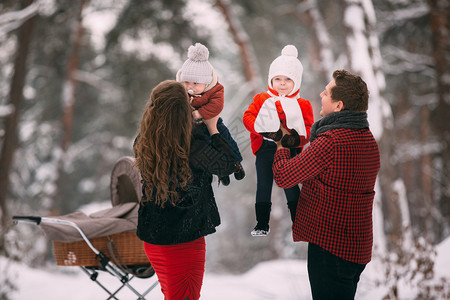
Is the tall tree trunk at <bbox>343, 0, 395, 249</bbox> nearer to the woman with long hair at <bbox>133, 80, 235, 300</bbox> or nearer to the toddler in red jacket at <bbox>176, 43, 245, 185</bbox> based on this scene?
the toddler in red jacket at <bbox>176, 43, 245, 185</bbox>

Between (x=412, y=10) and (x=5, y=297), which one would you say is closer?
(x=5, y=297)

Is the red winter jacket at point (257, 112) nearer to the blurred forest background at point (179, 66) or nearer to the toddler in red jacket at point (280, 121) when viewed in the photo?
the toddler in red jacket at point (280, 121)

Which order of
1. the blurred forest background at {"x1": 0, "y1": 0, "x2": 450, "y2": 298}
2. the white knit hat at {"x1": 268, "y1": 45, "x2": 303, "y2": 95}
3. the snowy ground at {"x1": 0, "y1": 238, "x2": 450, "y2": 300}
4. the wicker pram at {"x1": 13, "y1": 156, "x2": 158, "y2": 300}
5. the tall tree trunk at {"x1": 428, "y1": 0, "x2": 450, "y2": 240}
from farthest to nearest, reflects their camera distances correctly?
the tall tree trunk at {"x1": 428, "y1": 0, "x2": 450, "y2": 240}
the blurred forest background at {"x1": 0, "y1": 0, "x2": 450, "y2": 298}
the snowy ground at {"x1": 0, "y1": 238, "x2": 450, "y2": 300}
the wicker pram at {"x1": 13, "y1": 156, "x2": 158, "y2": 300}
the white knit hat at {"x1": 268, "y1": 45, "x2": 303, "y2": 95}

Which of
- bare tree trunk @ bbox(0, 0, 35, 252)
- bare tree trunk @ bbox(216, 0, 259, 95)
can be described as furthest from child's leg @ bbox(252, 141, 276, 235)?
bare tree trunk @ bbox(216, 0, 259, 95)

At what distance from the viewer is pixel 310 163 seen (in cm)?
266

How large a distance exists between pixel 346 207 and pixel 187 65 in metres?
1.36

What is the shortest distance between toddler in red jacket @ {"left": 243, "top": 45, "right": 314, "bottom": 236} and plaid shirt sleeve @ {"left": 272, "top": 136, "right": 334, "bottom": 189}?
0.26 m

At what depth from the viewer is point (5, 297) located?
6477mm

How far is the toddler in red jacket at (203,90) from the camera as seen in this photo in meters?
2.98

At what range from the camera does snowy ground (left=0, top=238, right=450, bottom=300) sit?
5973 millimetres

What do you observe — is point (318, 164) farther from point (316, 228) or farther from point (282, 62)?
point (282, 62)

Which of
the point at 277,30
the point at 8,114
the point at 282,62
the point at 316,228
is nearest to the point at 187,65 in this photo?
the point at 282,62

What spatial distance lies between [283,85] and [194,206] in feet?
3.19

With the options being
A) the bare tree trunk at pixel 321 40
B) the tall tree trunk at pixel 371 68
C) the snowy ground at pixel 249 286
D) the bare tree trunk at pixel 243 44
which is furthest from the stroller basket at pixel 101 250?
the bare tree trunk at pixel 243 44
